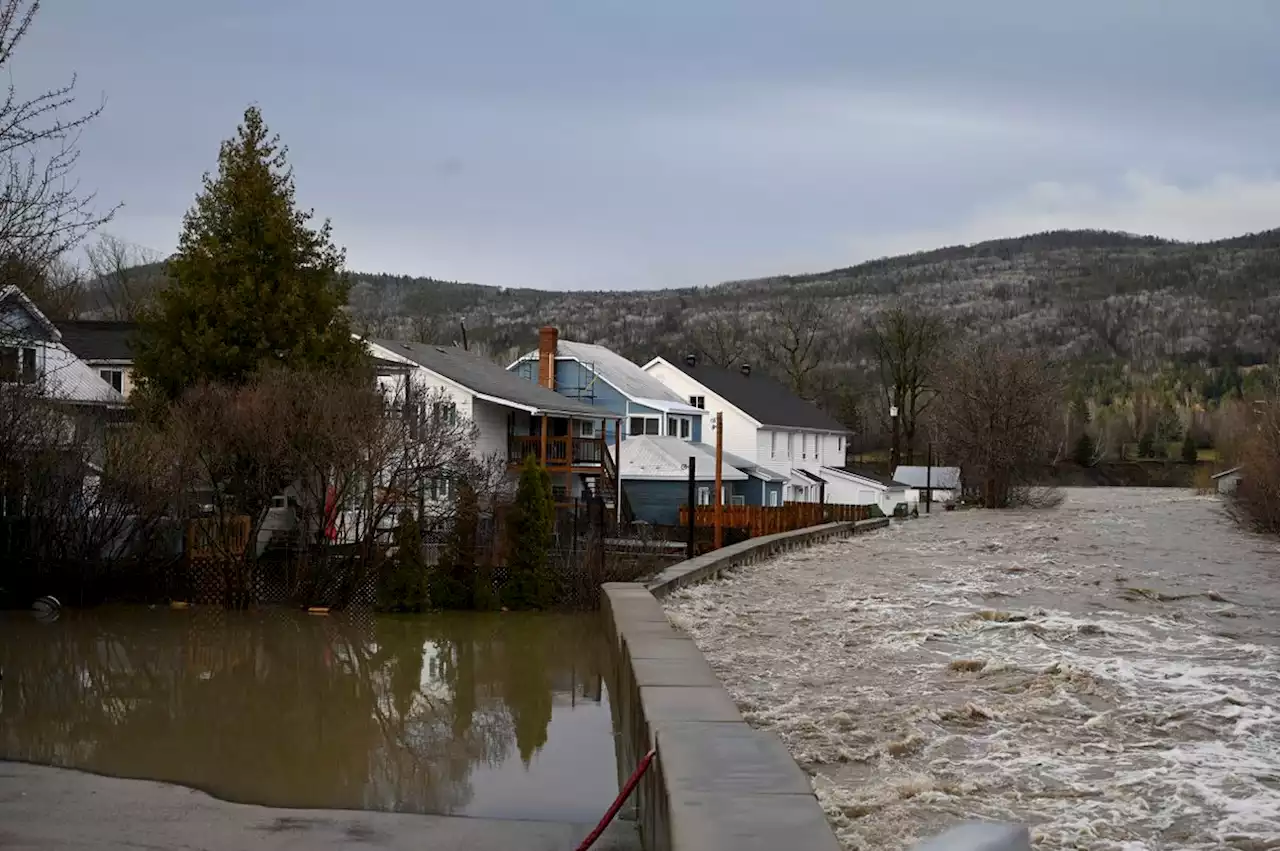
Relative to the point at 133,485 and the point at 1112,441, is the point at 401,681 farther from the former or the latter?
the point at 1112,441

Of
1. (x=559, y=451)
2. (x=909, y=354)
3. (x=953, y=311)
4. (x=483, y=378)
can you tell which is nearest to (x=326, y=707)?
(x=483, y=378)

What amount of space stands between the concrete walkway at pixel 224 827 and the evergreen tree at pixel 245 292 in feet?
50.7

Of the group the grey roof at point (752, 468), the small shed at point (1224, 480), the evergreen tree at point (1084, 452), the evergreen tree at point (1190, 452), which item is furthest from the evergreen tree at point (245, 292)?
the evergreen tree at point (1190, 452)

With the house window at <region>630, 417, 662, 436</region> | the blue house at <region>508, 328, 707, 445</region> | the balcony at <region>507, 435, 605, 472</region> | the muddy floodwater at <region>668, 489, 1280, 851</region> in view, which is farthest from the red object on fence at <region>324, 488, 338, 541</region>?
the house window at <region>630, 417, 662, 436</region>

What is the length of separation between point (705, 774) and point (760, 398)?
5488 centimetres

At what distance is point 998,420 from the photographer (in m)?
61.7

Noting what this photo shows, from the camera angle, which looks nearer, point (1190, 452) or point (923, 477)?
point (923, 477)

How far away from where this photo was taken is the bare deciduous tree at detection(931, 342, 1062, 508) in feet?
203

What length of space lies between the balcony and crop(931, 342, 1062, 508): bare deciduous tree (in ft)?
93.4

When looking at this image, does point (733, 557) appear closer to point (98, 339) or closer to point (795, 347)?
point (98, 339)

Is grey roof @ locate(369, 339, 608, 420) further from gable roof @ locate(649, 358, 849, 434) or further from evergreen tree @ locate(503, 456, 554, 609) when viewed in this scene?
gable roof @ locate(649, 358, 849, 434)

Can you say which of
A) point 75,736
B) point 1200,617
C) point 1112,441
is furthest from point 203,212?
point 1112,441

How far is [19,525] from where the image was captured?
776 inches

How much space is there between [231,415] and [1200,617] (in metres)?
14.2
